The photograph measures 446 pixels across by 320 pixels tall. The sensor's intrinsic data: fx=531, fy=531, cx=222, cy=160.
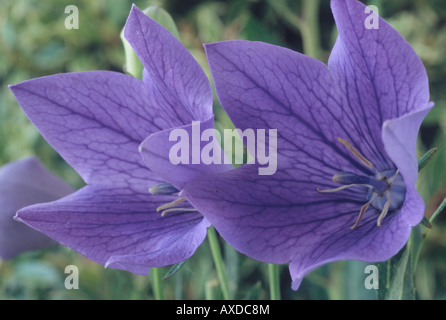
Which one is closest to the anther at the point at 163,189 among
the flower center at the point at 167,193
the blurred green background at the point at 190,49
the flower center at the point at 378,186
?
the flower center at the point at 167,193

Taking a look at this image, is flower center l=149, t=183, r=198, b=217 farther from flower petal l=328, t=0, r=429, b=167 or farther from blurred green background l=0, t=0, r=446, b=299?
blurred green background l=0, t=0, r=446, b=299

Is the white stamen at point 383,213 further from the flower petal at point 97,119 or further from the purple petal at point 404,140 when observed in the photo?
the flower petal at point 97,119

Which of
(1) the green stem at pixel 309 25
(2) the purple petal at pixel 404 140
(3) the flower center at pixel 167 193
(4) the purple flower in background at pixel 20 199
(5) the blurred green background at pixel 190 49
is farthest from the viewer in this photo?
(1) the green stem at pixel 309 25

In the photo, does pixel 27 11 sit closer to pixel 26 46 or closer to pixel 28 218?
pixel 26 46

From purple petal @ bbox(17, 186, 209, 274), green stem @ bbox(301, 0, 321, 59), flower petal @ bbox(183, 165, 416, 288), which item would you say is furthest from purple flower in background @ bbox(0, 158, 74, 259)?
green stem @ bbox(301, 0, 321, 59)

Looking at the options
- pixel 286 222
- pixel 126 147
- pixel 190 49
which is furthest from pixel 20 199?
pixel 190 49

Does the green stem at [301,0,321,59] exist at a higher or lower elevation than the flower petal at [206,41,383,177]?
higher

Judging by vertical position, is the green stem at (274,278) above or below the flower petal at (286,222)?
below
